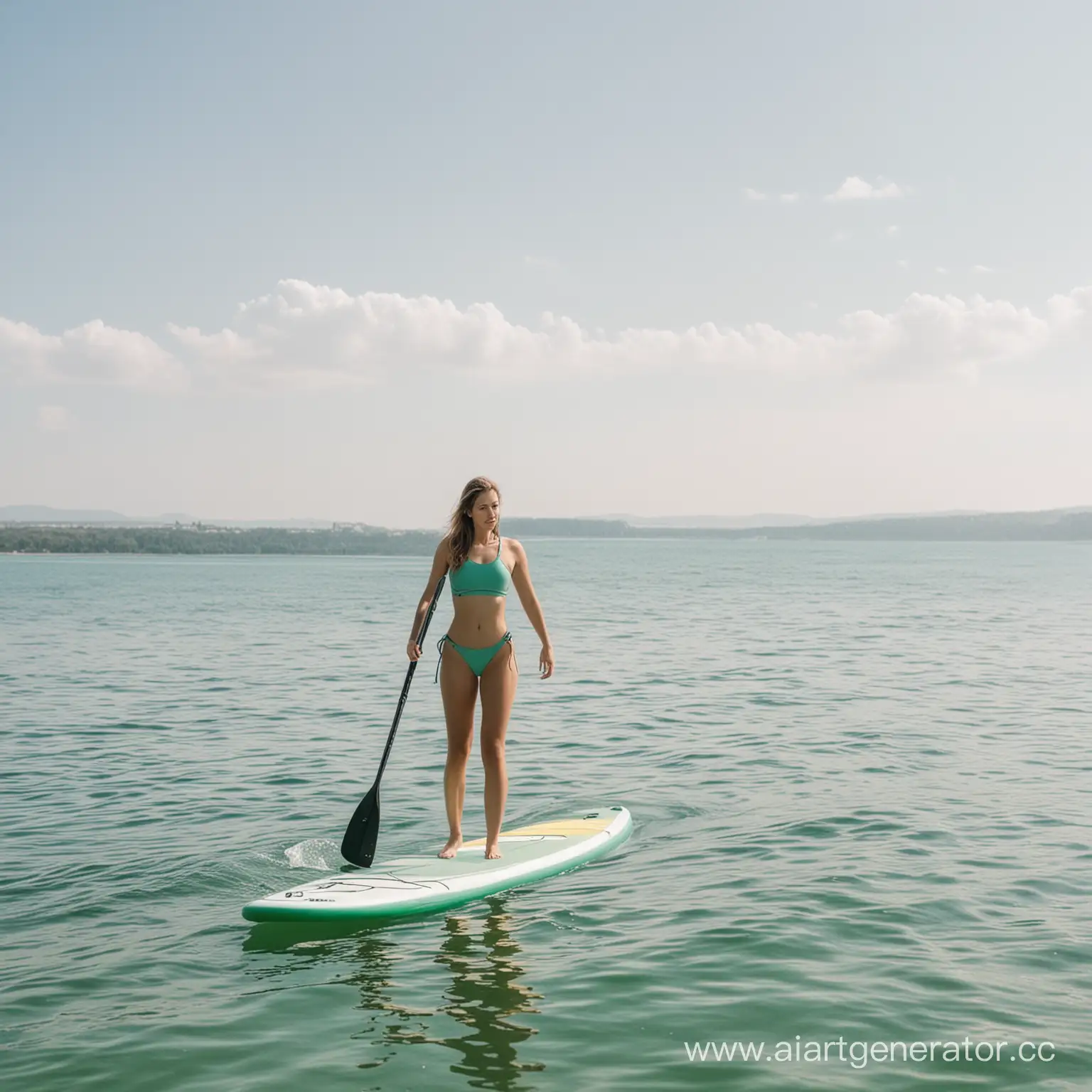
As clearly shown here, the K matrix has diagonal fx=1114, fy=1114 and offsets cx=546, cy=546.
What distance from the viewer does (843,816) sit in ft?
31.9

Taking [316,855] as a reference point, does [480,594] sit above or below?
above

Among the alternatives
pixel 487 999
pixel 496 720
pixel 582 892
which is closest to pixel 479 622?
pixel 496 720

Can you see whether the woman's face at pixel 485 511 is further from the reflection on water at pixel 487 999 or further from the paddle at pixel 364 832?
the reflection on water at pixel 487 999

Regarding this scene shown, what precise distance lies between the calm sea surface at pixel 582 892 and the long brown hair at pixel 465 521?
7.70 feet

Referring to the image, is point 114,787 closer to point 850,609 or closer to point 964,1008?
point 964,1008

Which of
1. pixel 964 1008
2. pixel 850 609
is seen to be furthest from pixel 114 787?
pixel 850 609

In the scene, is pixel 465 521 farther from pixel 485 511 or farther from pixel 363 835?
pixel 363 835

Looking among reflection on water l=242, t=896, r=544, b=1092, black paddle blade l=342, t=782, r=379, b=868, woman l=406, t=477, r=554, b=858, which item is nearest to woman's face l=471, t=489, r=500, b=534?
woman l=406, t=477, r=554, b=858

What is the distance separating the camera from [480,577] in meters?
7.43

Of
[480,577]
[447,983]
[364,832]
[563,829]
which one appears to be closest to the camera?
[447,983]

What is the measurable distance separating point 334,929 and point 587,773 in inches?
215

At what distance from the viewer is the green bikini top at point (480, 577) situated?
7418 millimetres

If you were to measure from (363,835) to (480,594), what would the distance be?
1950 millimetres

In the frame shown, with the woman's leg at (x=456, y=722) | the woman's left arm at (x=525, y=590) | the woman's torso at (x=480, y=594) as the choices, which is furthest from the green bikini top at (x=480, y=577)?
the woman's leg at (x=456, y=722)
